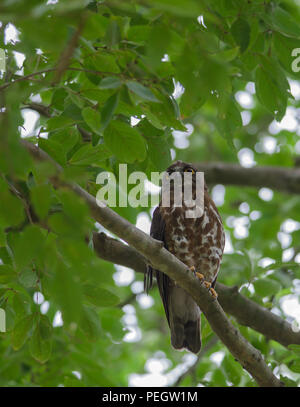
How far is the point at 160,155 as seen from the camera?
3072mm

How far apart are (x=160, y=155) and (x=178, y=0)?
5.78 ft

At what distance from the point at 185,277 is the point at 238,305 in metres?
1.43

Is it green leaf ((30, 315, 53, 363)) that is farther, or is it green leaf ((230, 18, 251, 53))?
green leaf ((30, 315, 53, 363))

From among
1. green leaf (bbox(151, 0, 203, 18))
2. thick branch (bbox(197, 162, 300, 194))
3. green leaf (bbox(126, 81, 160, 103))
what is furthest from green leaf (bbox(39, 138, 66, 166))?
thick branch (bbox(197, 162, 300, 194))

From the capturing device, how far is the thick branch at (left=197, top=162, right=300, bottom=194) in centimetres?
639

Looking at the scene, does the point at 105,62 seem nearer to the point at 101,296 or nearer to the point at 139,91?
the point at 139,91

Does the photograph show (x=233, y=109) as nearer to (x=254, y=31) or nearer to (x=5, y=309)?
(x=254, y=31)

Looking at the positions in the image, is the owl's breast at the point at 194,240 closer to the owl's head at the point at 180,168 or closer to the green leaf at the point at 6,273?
the owl's head at the point at 180,168

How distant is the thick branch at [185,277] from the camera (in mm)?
2549
